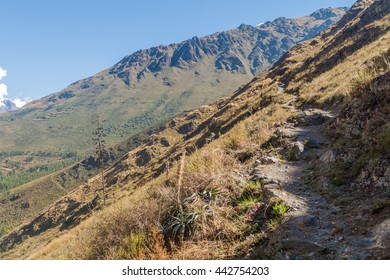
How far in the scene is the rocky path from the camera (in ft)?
17.4

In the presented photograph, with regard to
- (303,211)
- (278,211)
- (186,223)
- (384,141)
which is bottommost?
(303,211)

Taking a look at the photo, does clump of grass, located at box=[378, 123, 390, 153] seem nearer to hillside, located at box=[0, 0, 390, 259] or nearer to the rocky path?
hillside, located at box=[0, 0, 390, 259]

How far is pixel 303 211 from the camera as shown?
6.75 m

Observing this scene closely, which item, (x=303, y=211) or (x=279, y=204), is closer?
(x=303, y=211)

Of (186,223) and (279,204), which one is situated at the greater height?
(186,223)

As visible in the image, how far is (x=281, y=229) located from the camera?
240 inches

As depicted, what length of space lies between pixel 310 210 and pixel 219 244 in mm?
1976

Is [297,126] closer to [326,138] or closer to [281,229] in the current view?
[326,138]

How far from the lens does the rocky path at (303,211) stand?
5301 mm

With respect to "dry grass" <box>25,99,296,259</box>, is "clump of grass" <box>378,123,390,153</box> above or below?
above

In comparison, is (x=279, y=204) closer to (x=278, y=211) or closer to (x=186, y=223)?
(x=278, y=211)

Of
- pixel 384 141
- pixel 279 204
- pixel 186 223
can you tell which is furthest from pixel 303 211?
pixel 384 141

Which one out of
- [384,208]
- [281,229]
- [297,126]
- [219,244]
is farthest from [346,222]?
[297,126]

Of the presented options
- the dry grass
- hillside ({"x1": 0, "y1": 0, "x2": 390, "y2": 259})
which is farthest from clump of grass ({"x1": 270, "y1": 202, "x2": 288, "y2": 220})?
the dry grass
